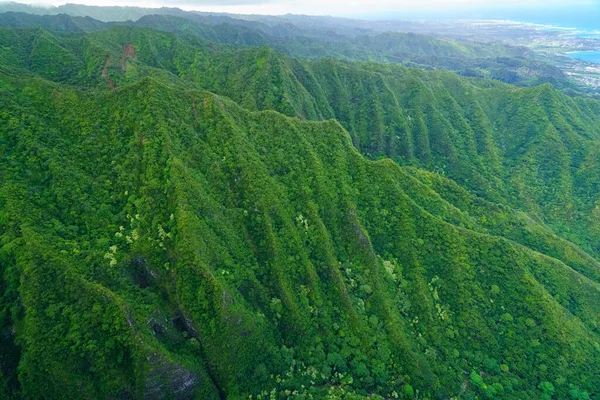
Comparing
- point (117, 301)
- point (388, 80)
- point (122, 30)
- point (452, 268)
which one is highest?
point (122, 30)

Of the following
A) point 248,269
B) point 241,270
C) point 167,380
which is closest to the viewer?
point 167,380

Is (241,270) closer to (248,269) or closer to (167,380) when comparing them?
(248,269)

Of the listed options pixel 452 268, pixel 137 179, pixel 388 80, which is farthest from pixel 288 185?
pixel 388 80

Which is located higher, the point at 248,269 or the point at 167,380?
the point at 248,269

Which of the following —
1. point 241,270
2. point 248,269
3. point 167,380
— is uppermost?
point 241,270

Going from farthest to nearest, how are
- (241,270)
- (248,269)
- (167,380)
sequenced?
(248,269), (241,270), (167,380)

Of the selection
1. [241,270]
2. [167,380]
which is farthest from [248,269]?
[167,380]

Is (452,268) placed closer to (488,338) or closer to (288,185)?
(488,338)

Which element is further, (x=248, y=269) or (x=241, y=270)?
(x=248, y=269)
